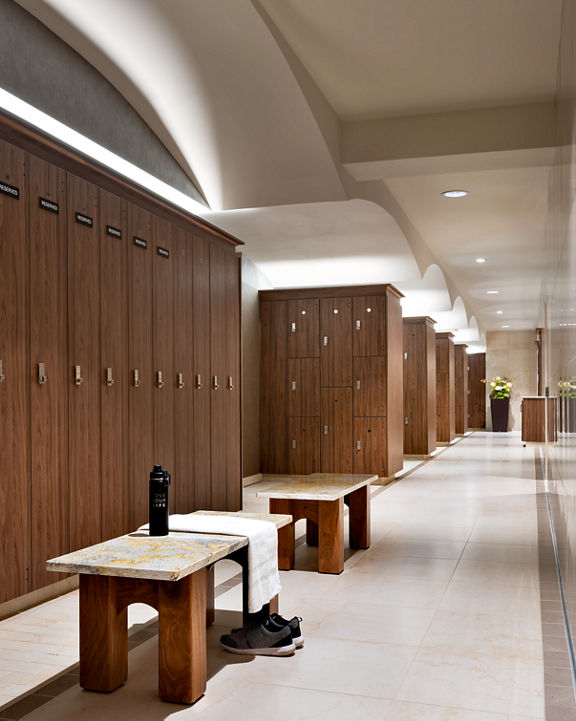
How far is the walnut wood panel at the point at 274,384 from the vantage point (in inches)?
455

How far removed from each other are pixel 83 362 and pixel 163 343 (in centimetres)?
123

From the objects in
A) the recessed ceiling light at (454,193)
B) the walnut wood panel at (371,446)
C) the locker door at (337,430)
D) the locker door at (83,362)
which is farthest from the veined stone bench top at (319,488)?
the locker door at (337,430)

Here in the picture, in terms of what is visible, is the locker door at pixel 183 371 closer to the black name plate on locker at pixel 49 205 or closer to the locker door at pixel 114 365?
the locker door at pixel 114 365

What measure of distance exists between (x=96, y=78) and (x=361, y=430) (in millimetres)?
7110

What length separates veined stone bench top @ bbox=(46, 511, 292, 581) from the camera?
290cm

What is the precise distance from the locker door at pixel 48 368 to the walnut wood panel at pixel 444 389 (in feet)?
49.7

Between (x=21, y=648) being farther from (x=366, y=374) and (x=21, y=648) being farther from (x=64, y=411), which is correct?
(x=366, y=374)

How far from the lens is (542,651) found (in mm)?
3678

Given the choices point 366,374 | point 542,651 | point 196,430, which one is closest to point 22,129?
point 196,430

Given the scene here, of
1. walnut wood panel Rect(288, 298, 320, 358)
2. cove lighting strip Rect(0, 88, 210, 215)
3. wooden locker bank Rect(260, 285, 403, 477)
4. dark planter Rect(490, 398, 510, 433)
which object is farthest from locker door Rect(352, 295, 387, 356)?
dark planter Rect(490, 398, 510, 433)

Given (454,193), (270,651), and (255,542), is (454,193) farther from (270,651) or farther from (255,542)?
(270,651)

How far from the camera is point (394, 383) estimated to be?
457 inches

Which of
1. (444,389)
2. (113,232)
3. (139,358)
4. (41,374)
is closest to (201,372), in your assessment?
(139,358)

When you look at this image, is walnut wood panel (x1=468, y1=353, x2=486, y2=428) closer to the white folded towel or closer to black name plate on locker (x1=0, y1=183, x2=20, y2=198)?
the white folded towel
